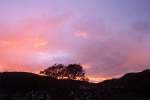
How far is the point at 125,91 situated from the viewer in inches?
2245

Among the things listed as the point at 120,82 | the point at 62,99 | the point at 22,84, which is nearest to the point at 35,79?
the point at 22,84

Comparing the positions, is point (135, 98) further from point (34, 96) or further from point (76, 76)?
point (76, 76)

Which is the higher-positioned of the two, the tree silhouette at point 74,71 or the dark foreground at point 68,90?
the tree silhouette at point 74,71

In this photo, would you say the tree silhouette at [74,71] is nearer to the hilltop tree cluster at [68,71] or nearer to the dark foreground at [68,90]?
the hilltop tree cluster at [68,71]

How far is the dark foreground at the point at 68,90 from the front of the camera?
185ft

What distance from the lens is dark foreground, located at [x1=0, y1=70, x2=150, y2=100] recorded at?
56.5 metres

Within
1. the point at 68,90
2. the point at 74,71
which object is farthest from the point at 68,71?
the point at 68,90

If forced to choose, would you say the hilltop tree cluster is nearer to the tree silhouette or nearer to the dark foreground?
the tree silhouette

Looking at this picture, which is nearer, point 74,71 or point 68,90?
point 68,90

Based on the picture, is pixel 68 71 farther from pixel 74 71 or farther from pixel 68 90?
pixel 68 90

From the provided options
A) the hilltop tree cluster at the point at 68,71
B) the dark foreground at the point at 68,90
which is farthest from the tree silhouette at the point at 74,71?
the dark foreground at the point at 68,90

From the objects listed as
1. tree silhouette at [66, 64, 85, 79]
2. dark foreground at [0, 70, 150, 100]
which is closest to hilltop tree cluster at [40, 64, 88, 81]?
tree silhouette at [66, 64, 85, 79]

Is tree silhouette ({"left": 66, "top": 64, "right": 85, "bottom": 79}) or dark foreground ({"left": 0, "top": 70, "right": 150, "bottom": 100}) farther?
tree silhouette ({"left": 66, "top": 64, "right": 85, "bottom": 79})

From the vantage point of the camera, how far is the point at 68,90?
59719 millimetres
